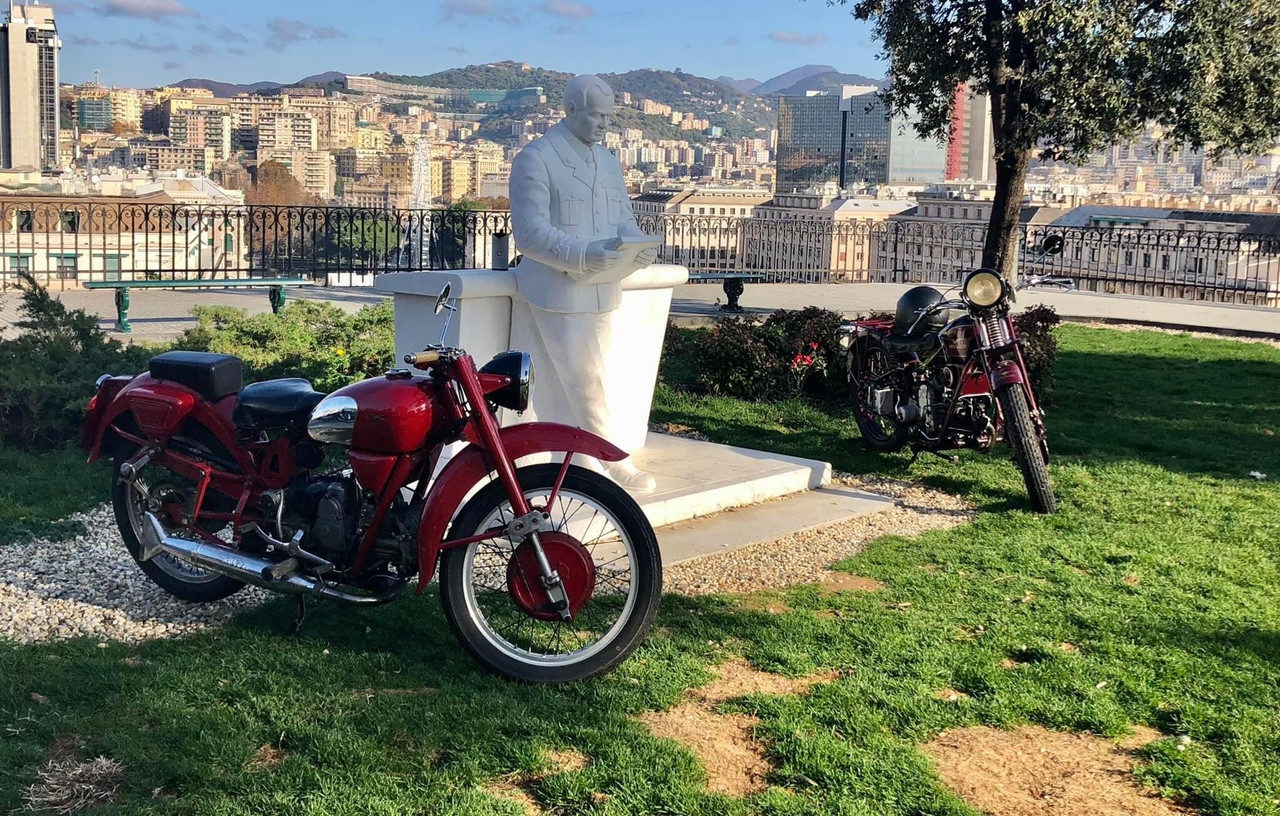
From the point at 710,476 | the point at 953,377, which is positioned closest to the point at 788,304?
the point at 953,377

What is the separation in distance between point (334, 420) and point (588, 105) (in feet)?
7.88

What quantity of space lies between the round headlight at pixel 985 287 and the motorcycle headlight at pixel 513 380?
321 centimetres

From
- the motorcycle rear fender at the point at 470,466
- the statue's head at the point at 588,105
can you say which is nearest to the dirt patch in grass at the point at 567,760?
the motorcycle rear fender at the point at 470,466

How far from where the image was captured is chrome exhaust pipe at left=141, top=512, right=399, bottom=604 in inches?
165

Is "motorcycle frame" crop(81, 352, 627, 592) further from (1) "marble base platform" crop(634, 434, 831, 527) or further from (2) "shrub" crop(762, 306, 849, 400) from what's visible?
(2) "shrub" crop(762, 306, 849, 400)

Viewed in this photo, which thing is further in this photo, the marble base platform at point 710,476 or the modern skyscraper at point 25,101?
the modern skyscraper at point 25,101

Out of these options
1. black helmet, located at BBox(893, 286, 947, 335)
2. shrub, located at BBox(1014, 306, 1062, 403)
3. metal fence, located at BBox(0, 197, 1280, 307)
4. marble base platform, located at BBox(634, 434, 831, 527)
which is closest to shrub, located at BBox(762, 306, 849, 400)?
shrub, located at BBox(1014, 306, 1062, 403)

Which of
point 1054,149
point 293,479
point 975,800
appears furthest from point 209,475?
point 1054,149

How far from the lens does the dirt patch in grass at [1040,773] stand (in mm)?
3338

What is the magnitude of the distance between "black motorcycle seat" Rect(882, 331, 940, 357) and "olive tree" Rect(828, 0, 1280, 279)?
573 centimetres

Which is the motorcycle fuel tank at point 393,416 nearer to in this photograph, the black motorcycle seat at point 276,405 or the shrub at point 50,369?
the black motorcycle seat at point 276,405

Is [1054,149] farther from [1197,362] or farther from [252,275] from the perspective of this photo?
[252,275]

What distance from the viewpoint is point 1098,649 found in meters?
4.44

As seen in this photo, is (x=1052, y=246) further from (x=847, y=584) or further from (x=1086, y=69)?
(x=1086, y=69)
